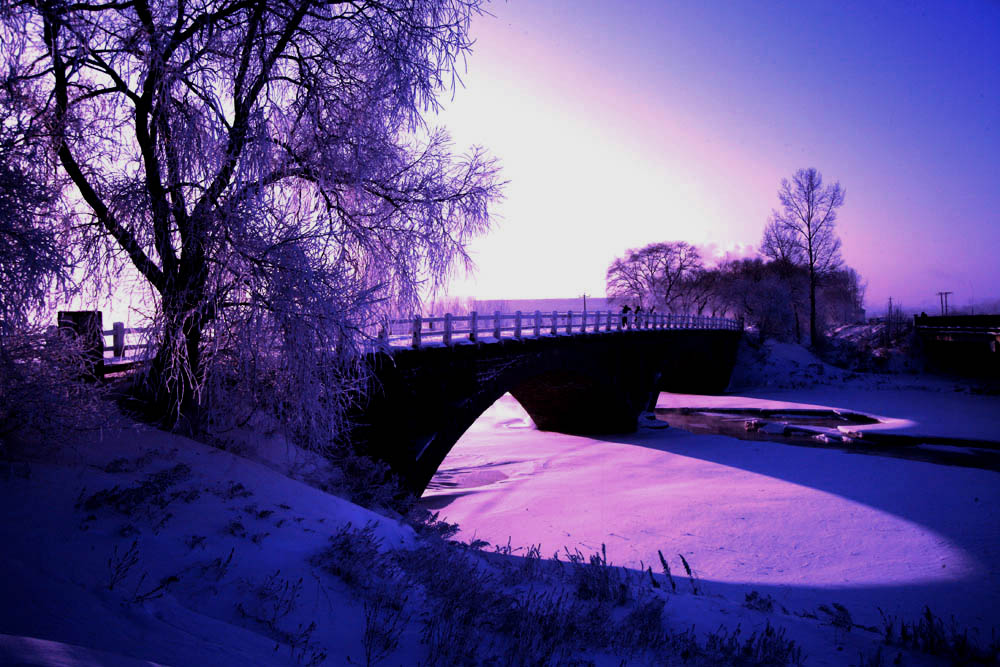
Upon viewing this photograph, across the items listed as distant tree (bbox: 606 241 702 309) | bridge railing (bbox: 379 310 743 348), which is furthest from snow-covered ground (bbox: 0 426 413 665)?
distant tree (bbox: 606 241 702 309)

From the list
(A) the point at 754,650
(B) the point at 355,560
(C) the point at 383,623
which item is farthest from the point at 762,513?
(C) the point at 383,623

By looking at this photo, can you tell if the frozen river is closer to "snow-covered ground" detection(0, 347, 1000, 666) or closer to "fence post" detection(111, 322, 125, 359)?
"snow-covered ground" detection(0, 347, 1000, 666)

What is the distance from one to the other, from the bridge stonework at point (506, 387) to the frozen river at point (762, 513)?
2.03 meters

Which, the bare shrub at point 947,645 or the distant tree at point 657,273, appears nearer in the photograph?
the bare shrub at point 947,645

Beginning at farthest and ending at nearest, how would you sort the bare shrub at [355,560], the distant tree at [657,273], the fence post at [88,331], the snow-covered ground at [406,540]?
the distant tree at [657,273]
the fence post at [88,331]
the bare shrub at [355,560]
the snow-covered ground at [406,540]

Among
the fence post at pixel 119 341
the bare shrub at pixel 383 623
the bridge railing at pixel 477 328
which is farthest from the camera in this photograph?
the bridge railing at pixel 477 328

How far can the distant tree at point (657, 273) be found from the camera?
5931 centimetres

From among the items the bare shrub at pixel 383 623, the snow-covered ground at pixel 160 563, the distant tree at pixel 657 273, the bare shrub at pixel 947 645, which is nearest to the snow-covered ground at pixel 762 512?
the bare shrub at pixel 947 645

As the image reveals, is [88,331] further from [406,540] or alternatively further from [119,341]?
[406,540]

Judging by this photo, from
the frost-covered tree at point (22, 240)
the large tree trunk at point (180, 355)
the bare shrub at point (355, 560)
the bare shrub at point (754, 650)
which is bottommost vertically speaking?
the bare shrub at point (754, 650)

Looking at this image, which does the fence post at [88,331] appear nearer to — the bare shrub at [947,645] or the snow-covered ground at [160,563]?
the snow-covered ground at [160,563]

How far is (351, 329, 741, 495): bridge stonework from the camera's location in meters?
10.2

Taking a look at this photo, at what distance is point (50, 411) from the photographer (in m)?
5.31

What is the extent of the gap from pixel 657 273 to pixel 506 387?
1950 inches
